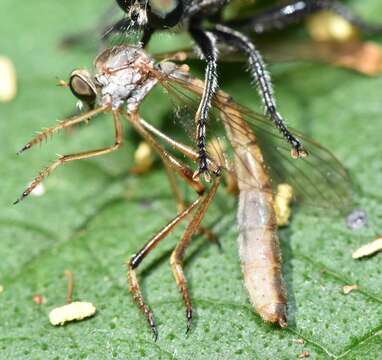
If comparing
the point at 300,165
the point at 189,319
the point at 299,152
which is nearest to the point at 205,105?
the point at 299,152

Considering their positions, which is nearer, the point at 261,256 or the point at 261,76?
the point at 261,256

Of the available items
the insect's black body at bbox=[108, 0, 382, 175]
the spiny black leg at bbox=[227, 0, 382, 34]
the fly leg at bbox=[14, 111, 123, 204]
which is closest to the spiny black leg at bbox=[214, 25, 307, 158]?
the insect's black body at bbox=[108, 0, 382, 175]

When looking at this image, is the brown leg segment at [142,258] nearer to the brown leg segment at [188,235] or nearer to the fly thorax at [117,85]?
the brown leg segment at [188,235]

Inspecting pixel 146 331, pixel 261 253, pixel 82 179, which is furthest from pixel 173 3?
Result: pixel 146 331

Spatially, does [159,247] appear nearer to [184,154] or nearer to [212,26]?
[184,154]

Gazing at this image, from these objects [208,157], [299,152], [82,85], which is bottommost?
[299,152]

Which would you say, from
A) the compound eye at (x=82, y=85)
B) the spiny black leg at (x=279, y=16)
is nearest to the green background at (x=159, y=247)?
the spiny black leg at (x=279, y=16)

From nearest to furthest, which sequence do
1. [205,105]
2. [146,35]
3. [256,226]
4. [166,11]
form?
[256,226] → [205,105] → [166,11] → [146,35]

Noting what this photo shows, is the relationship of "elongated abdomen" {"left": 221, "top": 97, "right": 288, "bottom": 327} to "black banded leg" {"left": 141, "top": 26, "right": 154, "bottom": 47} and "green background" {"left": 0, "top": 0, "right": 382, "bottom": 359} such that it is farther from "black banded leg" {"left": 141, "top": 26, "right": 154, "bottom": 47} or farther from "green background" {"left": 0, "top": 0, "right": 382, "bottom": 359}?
"black banded leg" {"left": 141, "top": 26, "right": 154, "bottom": 47}
